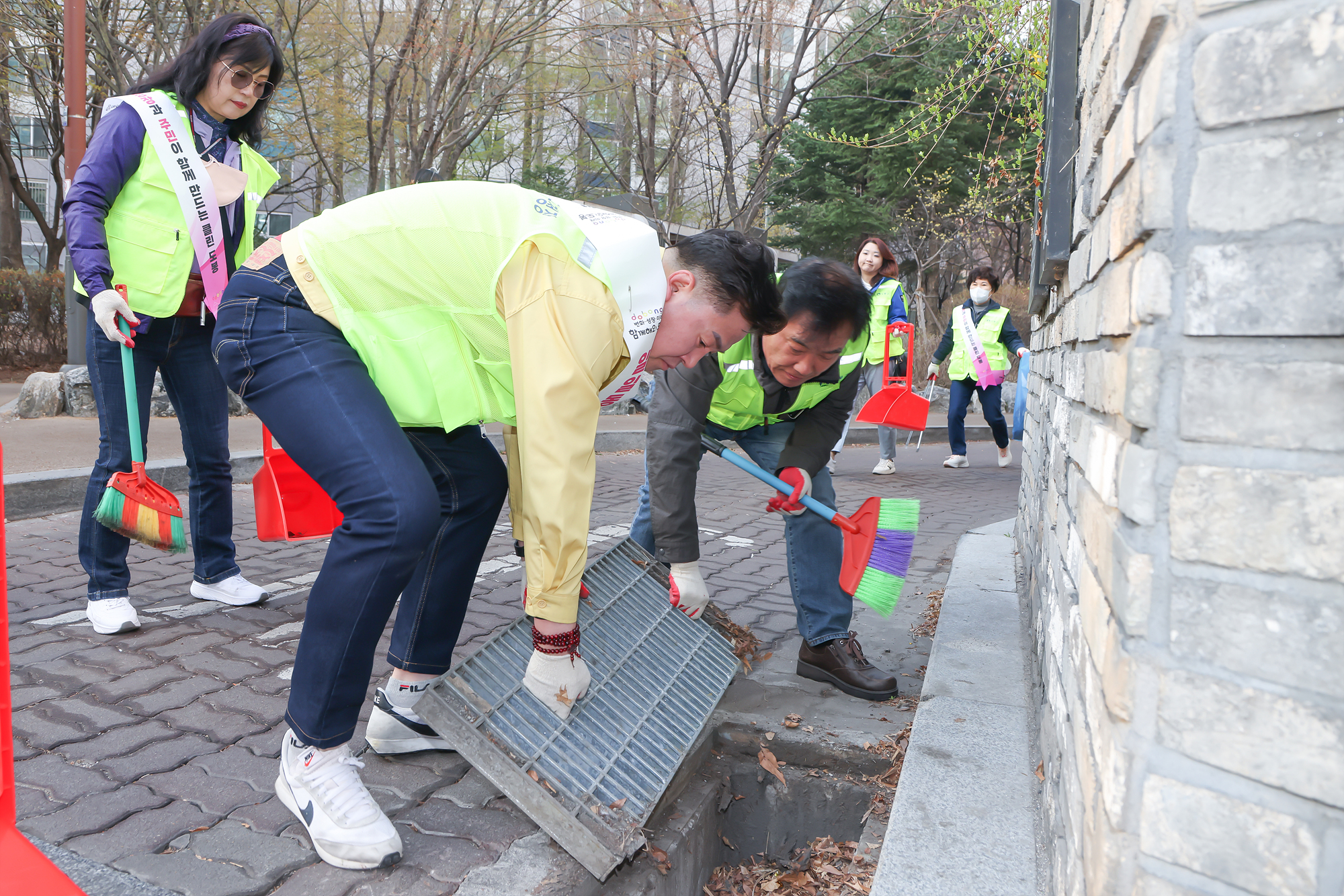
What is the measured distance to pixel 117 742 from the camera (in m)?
2.29

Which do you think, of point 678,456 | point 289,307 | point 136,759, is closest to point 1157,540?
point 289,307

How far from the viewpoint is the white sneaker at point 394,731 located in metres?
2.28

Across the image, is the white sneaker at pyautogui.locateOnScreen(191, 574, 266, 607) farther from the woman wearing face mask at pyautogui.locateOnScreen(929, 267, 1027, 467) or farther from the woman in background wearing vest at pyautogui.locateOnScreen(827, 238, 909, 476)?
the woman wearing face mask at pyautogui.locateOnScreen(929, 267, 1027, 467)

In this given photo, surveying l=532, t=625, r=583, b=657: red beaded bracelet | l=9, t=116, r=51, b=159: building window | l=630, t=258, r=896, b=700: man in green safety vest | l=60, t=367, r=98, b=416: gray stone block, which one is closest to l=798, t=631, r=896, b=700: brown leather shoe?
l=630, t=258, r=896, b=700: man in green safety vest

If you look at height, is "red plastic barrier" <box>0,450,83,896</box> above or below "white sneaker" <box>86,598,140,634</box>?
above

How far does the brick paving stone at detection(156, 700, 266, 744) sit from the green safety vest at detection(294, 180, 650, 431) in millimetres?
1019

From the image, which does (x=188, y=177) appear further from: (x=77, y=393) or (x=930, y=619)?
(x=77, y=393)

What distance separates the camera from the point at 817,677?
116 inches

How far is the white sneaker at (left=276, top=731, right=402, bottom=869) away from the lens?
1.82m

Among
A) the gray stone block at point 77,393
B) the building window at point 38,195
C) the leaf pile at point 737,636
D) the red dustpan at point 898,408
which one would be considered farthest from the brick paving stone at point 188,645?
the building window at point 38,195

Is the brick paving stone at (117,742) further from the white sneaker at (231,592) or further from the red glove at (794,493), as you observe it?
the red glove at (794,493)

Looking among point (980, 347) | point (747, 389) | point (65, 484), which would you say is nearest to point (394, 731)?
point (747, 389)

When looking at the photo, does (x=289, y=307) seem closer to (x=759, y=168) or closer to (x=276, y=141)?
(x=759, y=168)

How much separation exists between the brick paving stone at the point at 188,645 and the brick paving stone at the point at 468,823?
1.23 metres
